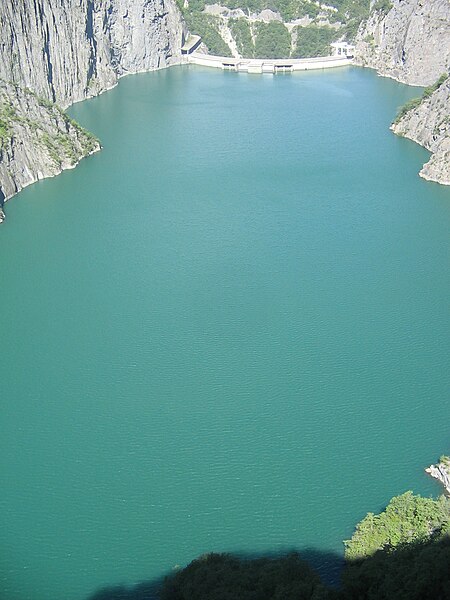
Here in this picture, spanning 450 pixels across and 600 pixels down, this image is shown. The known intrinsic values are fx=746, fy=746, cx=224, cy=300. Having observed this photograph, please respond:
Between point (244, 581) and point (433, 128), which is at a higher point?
point (433, 128)

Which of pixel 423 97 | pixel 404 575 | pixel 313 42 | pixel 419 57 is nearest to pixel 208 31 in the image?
pixel 313 42

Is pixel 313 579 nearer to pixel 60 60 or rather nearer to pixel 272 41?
pixel 60 60

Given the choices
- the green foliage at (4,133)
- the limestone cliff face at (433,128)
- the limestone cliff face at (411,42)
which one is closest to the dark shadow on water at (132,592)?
the green foliage at (4,133)

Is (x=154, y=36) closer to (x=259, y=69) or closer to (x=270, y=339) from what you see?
(x=259, y=69)

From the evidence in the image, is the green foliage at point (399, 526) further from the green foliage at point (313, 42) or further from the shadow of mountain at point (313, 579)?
the green foliage at point (313, 42)

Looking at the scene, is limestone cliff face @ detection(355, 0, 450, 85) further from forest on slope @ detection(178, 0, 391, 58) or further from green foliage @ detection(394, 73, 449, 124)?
green foliage @ detection(394, 73, 449, 124)

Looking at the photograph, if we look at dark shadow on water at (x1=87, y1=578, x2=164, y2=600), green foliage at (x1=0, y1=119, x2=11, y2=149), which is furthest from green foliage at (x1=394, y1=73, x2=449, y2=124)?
dark shadow on water at (x1=87, y1=578, x2=164, y2=600)

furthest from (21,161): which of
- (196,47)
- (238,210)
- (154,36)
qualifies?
(196,47)
